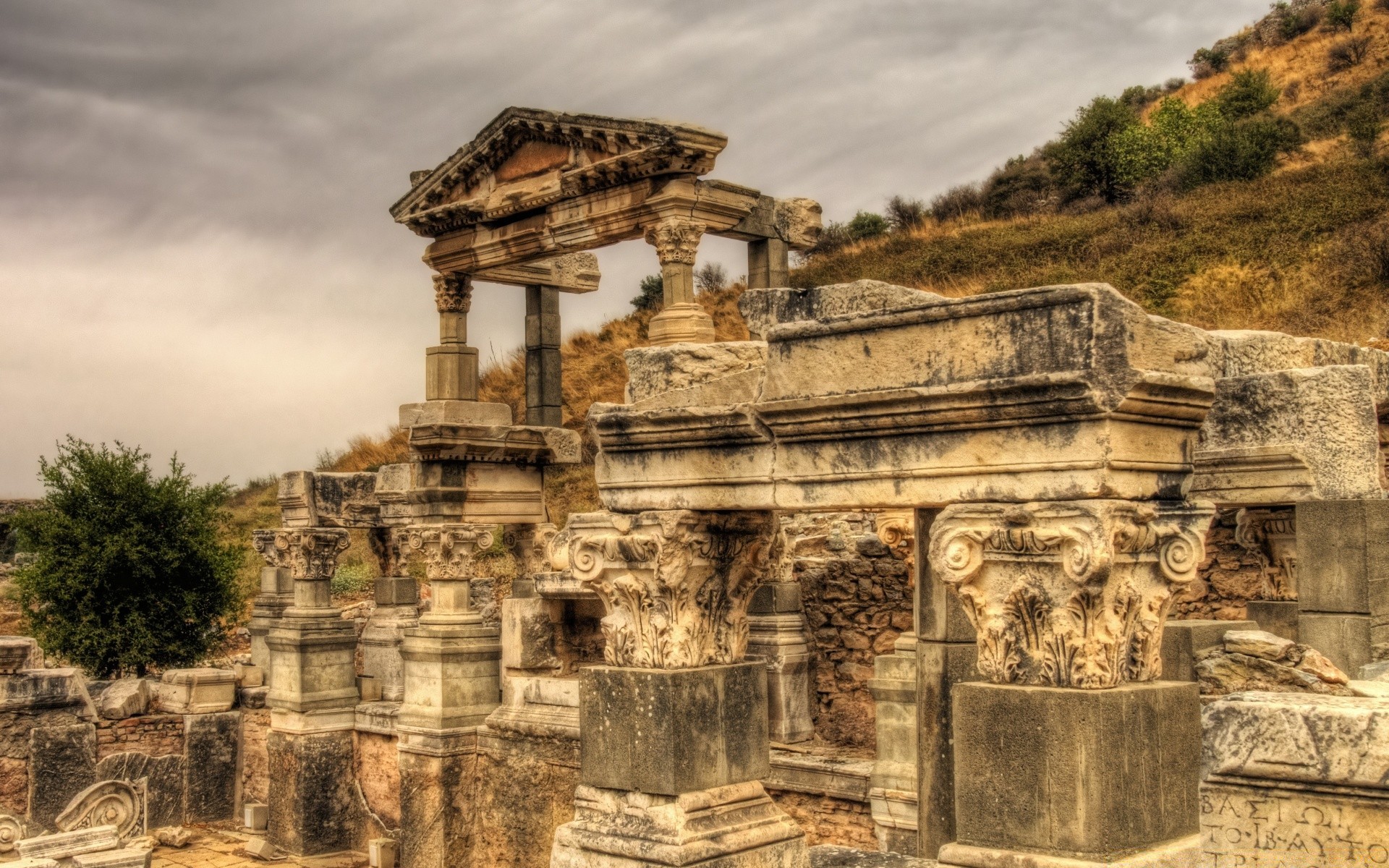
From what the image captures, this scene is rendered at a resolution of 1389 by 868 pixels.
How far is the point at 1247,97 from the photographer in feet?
116

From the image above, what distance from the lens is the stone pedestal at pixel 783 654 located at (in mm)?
9492

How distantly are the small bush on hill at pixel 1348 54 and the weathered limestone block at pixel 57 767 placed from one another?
36.2 metres

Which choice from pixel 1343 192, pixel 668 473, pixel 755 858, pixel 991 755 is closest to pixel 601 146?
pixel 668 473

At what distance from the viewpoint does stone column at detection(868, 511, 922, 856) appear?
7777 mm

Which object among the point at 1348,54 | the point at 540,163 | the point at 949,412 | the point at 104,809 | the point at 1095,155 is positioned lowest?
the point at 104,809

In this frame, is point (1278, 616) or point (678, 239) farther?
point (678, 239)

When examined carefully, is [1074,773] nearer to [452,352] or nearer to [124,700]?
[452,352]

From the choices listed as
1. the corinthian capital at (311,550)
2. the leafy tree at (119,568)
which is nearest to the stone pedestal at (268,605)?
the leafy tree at (119,568)

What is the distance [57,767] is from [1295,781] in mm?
12969

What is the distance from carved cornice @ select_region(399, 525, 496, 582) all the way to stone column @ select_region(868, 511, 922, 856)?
5572 mm

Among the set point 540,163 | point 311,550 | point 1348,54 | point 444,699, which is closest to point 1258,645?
point 444,699

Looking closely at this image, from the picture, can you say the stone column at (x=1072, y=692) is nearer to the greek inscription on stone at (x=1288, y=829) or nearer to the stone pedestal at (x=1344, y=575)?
the greek inscription on stone at (x=1288, y=829)

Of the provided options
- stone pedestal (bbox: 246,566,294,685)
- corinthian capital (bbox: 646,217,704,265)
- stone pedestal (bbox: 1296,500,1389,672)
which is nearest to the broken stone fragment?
stone pedestal (bbox: 1296,500,1389,672)

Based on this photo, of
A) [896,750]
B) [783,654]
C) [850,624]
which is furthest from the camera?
[850,624]
